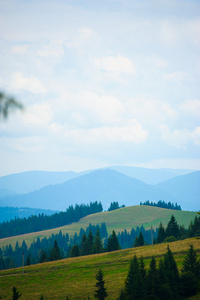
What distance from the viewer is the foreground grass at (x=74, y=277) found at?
62781mm

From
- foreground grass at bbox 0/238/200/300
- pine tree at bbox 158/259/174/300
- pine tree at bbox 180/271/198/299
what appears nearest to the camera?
pine tree at bbox 158/259/174/300

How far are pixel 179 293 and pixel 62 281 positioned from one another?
32.6 meters

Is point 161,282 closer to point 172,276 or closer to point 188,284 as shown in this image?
point 172,276

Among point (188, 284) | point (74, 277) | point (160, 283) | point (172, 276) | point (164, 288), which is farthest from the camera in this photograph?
point (74, 277)

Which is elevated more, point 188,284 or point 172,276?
point 172,276

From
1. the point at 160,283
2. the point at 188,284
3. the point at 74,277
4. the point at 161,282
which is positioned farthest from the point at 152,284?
the point at 74,277

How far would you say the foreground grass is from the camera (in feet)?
206

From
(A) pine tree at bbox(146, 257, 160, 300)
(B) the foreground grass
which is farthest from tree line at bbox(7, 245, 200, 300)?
(B) the foreground grass

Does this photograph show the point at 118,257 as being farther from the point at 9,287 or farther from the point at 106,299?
the point at 106,299

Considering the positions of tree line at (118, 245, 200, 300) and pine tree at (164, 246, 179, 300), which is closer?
tree line at (118, 245, 200, 300)

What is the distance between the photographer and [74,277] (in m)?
76.7

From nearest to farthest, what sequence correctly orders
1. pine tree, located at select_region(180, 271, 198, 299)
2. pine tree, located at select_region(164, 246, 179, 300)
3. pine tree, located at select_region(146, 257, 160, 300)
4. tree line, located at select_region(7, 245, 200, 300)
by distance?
tree line, located at select_region(7, 245, 200, 300) → pine tree, located at select_region(146, 257, 160, 300) → pine tree, located at select_region(164, 246, 179, 300) → pine tree, located at select_region(180, 271, 198, 299)

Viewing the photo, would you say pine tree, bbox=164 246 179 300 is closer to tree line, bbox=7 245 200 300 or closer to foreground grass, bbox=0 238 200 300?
tree line, bbox=7 245 200 300

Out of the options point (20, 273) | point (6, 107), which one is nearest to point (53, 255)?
point (20, 273)
